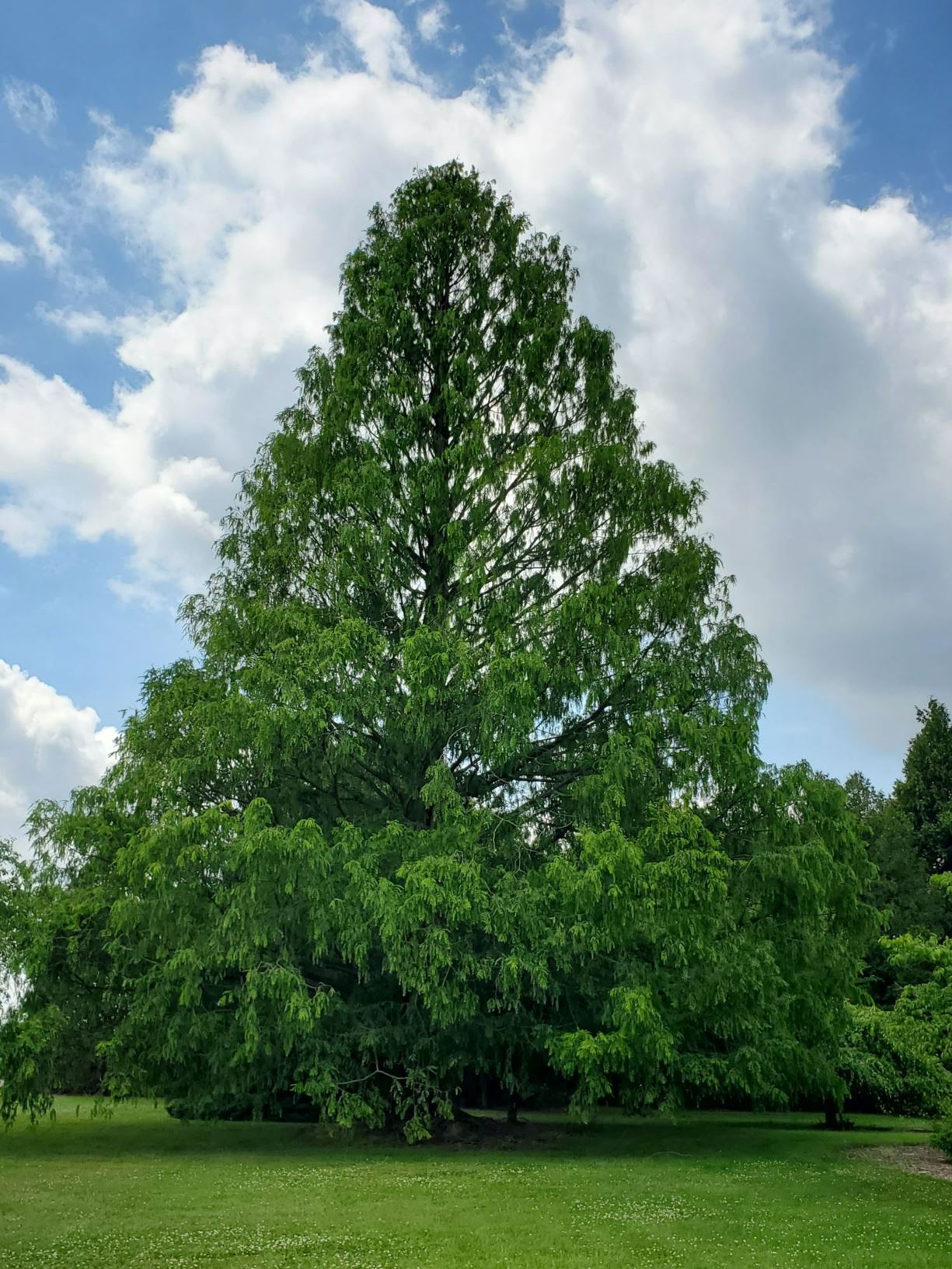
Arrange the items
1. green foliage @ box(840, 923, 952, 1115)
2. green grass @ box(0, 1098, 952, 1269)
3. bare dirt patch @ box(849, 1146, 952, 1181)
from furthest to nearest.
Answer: bare dirt patch @ box(849, 1146, 952, 1181) → green foliage @ box(840, 923, 952, 1115) → green grass @ box(0, 1098, 952, 1269)

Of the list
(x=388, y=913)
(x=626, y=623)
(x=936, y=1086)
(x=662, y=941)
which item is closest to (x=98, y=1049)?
(x=388, y=913)

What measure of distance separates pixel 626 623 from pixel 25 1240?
11.5 m

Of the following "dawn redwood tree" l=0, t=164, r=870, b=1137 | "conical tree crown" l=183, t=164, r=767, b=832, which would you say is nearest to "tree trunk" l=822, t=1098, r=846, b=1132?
"dawn redwood tree" l=0, t=164, r=870, b=1137

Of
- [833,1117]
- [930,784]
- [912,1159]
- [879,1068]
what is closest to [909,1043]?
[912,1159]

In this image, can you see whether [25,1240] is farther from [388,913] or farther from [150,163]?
[150,163]

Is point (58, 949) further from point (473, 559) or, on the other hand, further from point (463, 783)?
point (473, 559)

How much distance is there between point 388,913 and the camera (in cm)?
1361

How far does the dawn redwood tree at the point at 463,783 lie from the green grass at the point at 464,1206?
Answer: 106 centimetres

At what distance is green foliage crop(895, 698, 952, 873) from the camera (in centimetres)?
3494

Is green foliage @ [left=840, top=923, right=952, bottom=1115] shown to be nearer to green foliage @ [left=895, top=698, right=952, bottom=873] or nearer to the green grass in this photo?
the green grass

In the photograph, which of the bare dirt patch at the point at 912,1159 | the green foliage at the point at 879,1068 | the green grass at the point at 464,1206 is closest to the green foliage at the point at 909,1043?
the green foliage at the point at 879,1068

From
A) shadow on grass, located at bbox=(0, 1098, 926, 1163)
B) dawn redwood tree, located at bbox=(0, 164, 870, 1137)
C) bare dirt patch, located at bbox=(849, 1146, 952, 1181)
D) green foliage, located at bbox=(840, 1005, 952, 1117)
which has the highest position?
dawn redwood tree, located at bbox=(0, 164, 870, 1137)

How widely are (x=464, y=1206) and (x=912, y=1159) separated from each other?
362 inches

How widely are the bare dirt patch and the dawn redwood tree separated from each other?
1.27 metres
